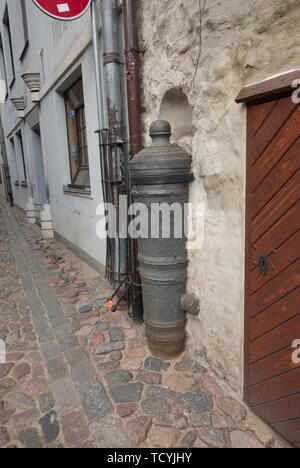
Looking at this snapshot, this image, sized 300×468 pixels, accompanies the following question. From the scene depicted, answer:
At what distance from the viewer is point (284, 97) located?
66.3 inches

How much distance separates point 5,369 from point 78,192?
3378 mm

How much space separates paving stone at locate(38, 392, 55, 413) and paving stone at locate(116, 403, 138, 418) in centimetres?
52

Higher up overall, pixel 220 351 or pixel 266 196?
pixel 266 196

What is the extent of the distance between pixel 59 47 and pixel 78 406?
554cm

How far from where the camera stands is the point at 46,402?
2.39 metres

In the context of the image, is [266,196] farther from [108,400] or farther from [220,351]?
[108,400]

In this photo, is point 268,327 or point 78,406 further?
point 78,406

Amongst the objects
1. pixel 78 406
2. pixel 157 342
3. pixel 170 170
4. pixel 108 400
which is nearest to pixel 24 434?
pixel 78 406

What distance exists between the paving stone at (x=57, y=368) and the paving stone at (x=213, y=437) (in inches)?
50.0

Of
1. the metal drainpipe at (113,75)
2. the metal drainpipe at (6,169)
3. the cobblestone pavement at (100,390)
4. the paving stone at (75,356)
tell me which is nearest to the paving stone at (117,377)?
the cobblestone pavement at (100,390)

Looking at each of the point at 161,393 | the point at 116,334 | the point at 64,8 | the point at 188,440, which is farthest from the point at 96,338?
the point at 64,8

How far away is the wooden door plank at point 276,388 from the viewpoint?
188cm

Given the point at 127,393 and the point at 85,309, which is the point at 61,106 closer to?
the point at 85,309
